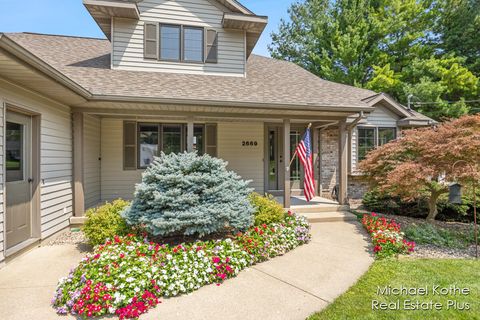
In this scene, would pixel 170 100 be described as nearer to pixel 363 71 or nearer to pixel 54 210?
pixel 54 210

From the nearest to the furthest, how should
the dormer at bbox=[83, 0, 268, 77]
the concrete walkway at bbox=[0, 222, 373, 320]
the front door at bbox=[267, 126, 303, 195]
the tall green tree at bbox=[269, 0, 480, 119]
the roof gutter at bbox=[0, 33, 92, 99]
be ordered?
the roof gutter at bbox=[0, 33, 92, 99] → the concrete walkway at bbox=[0, 222, 373, 320] → the dormer at bbox=[83, 0, 268, 77] → the front door at bbox=[267, 126, 303, 195] → the tall green tree at bbox=[269, 0, 480, 119]

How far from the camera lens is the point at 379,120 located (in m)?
10.1

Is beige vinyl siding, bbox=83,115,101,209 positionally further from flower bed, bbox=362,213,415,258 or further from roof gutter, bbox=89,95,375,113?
flower bed, bbox=362,213,415,258

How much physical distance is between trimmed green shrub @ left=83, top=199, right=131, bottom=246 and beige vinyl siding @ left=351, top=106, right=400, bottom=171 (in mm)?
8196

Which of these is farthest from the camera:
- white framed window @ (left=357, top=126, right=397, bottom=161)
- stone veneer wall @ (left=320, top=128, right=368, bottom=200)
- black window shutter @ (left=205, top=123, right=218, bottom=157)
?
white framed window @ (left=357, top=126, right=397, bottom=161)

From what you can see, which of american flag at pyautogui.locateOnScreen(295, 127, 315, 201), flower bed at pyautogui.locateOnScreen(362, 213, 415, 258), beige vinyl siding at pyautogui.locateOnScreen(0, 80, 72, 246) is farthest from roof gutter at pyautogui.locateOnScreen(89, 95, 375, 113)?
flower bed at pyautogui.locateOnScreen(362, 213, 415, 258)

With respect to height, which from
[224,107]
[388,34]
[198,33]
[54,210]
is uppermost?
[388,34]

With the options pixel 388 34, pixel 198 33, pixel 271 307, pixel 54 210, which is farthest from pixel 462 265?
pixel 388 34

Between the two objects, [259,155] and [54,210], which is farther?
[259,155]

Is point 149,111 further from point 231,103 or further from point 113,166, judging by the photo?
point 113,166

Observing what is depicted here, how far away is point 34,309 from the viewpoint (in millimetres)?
2998

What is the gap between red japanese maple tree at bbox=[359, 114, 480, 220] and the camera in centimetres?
528

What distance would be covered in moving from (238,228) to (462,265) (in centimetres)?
362

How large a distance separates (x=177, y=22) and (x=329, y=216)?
6.74 meters
